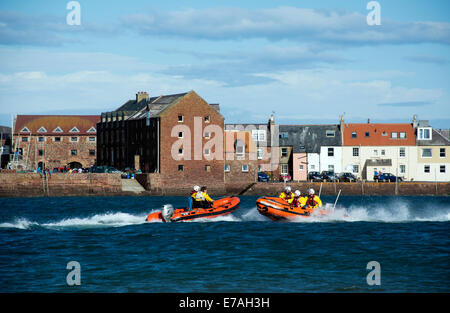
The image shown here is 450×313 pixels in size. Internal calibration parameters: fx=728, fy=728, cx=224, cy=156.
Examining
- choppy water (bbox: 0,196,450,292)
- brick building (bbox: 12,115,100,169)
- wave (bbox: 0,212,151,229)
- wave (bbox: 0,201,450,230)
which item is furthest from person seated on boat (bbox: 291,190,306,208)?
brick building (bbox: 12,115,100,169)

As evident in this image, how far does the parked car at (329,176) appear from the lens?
272 ft

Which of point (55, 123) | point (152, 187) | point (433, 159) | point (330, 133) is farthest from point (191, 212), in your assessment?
point (55, 123)

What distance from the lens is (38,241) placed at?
108 feet

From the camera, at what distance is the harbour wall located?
75188mm

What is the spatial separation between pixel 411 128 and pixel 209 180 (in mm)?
27947

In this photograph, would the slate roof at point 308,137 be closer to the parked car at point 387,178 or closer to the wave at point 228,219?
the parked car at point 387,178

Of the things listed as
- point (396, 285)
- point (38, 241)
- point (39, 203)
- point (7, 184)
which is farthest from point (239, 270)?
point (7, 184)

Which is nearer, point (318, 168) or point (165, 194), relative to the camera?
point (165, 194)

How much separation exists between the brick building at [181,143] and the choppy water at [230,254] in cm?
Answer: 3609

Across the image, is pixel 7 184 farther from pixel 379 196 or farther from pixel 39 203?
pixel 379 196

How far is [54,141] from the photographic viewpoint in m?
112

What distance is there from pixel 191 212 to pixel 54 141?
77.1 metres

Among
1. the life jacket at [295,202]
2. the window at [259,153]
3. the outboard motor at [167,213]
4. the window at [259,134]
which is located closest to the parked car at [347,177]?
the window at [259,153]

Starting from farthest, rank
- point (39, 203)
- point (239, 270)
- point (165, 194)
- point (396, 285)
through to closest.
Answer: point (165, 194) < point (39, 203) < point (239, 270) < point (396, 285)
